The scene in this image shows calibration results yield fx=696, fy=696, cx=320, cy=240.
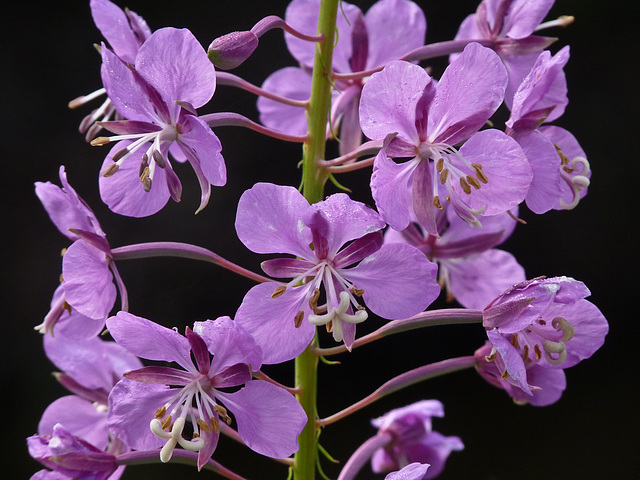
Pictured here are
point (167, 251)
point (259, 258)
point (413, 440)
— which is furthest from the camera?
point (259, 258)

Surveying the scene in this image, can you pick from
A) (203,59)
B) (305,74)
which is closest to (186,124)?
(203,59)

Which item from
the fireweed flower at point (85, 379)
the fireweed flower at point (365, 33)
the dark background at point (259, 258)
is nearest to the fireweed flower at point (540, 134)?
the fireweed flower at point (365, 33)

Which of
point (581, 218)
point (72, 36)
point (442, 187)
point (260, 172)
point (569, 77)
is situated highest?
point (442, 187)

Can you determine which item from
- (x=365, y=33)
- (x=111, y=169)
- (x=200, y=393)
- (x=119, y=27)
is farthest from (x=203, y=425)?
(x=365, y=33)

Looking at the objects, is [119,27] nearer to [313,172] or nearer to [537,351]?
[313,172]

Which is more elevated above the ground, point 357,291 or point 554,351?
point 357,291

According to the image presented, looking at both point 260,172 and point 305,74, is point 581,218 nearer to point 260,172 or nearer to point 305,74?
point 260,172
